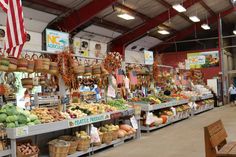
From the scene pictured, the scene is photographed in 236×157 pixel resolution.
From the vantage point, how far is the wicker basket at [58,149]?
5.98 m

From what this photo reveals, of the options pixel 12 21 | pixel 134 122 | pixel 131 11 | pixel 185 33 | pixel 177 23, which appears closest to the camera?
pixel 12 21

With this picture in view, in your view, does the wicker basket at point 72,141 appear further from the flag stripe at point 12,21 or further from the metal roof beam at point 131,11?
the metal roof beam at point 131,11

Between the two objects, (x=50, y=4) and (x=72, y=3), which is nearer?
(x=50, y=4)

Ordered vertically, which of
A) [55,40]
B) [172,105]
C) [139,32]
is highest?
[139,32]

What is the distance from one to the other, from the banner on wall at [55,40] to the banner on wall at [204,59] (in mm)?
12320

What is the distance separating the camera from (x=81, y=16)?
14.2 metres

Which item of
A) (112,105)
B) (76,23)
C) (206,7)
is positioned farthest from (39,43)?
(206,7)

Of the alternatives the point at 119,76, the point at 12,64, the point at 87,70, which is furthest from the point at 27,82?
the point at 119,76

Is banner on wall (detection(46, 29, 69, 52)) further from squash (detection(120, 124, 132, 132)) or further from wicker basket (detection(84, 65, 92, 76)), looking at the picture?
wicker basket (detection(84, 65, 92, 76))

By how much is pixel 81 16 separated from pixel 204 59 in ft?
38.1

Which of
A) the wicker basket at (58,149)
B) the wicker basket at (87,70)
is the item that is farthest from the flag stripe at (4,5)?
the wicker basket at (58,149)

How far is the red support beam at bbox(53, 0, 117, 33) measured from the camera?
1384 centimetres

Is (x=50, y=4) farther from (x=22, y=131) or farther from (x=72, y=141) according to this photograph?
(x=22, y=131)

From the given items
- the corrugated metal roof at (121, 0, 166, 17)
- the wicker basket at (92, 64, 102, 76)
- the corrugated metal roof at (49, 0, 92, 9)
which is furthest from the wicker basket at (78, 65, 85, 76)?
the corrugated metal roof at (121, 0, 166, 17)
